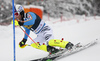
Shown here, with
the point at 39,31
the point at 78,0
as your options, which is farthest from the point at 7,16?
the point at 78,0

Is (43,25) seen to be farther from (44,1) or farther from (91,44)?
(44,1)

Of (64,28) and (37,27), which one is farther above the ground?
(64,28)

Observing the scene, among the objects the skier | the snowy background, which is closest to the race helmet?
the skier

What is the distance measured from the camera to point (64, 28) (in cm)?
908

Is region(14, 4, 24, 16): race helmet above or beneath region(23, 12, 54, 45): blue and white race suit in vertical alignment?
above

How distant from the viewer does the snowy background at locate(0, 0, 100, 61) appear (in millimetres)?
→ 3859

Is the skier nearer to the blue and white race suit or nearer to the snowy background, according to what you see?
the blue and white race suit

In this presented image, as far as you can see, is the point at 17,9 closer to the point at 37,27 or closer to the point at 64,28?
the point at 37,27

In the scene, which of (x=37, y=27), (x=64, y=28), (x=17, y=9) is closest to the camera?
(x=17, y=9)

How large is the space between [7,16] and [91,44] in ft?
27.6

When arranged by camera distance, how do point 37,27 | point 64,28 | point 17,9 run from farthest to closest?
1. point 64,28
2. point 37,27
3. point 17,9

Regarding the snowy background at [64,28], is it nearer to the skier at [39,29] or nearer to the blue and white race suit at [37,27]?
the skier at [39,29]

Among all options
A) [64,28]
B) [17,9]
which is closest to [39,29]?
[17,9]

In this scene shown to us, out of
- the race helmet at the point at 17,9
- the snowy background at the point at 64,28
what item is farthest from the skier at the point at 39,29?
the snowy background at the point at 64,28
